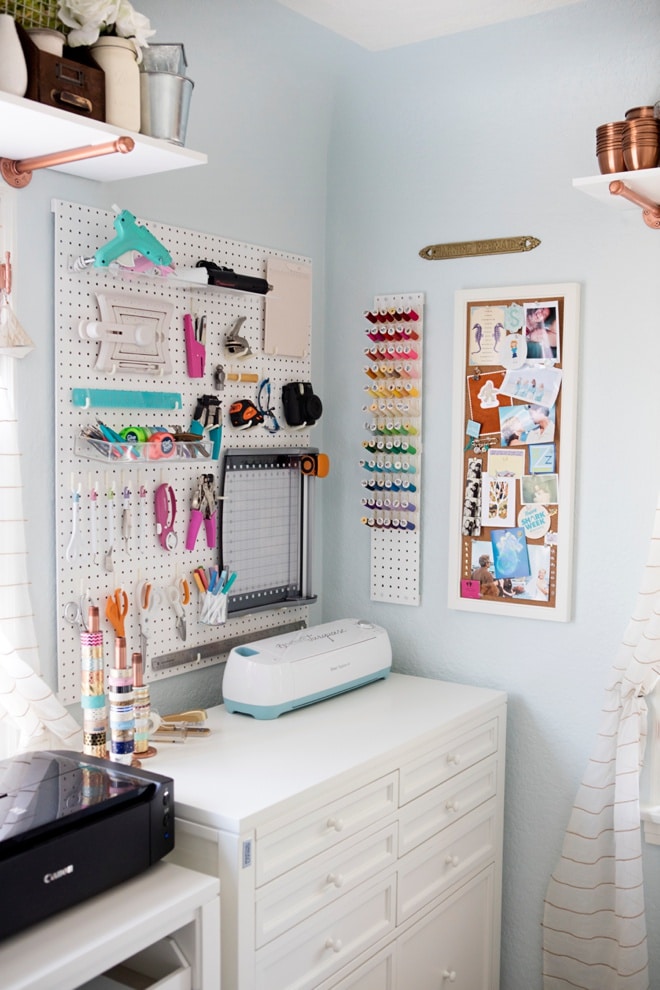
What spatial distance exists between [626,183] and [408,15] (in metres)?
0.78

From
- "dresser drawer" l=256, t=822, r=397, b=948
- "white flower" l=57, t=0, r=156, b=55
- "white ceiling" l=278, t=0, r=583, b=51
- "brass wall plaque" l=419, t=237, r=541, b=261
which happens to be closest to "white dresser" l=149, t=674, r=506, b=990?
"dresser drawer" l=256, t=822, r=397, b=948

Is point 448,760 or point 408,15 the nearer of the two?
point 448,760

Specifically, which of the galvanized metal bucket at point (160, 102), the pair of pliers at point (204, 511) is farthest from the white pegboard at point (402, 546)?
the galvanized metal bucket at point (160, 102)

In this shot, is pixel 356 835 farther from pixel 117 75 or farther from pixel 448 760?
pixel 117 75

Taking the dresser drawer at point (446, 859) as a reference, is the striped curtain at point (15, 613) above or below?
above

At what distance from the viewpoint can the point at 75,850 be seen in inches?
60.8

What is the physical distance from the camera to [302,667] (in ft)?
7.75

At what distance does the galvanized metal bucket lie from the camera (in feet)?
6.05

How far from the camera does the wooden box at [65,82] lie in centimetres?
165

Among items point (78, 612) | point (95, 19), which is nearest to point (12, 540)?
point (78, 612)

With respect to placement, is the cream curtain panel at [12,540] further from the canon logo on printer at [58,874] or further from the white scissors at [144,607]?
the canon logo on printer at [58,874]

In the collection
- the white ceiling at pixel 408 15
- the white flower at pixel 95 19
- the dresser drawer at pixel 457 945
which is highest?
the white ceiling at pixel 408 15

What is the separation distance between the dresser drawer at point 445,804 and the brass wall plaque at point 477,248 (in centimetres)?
129

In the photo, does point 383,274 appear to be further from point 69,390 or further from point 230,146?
point 69,390
